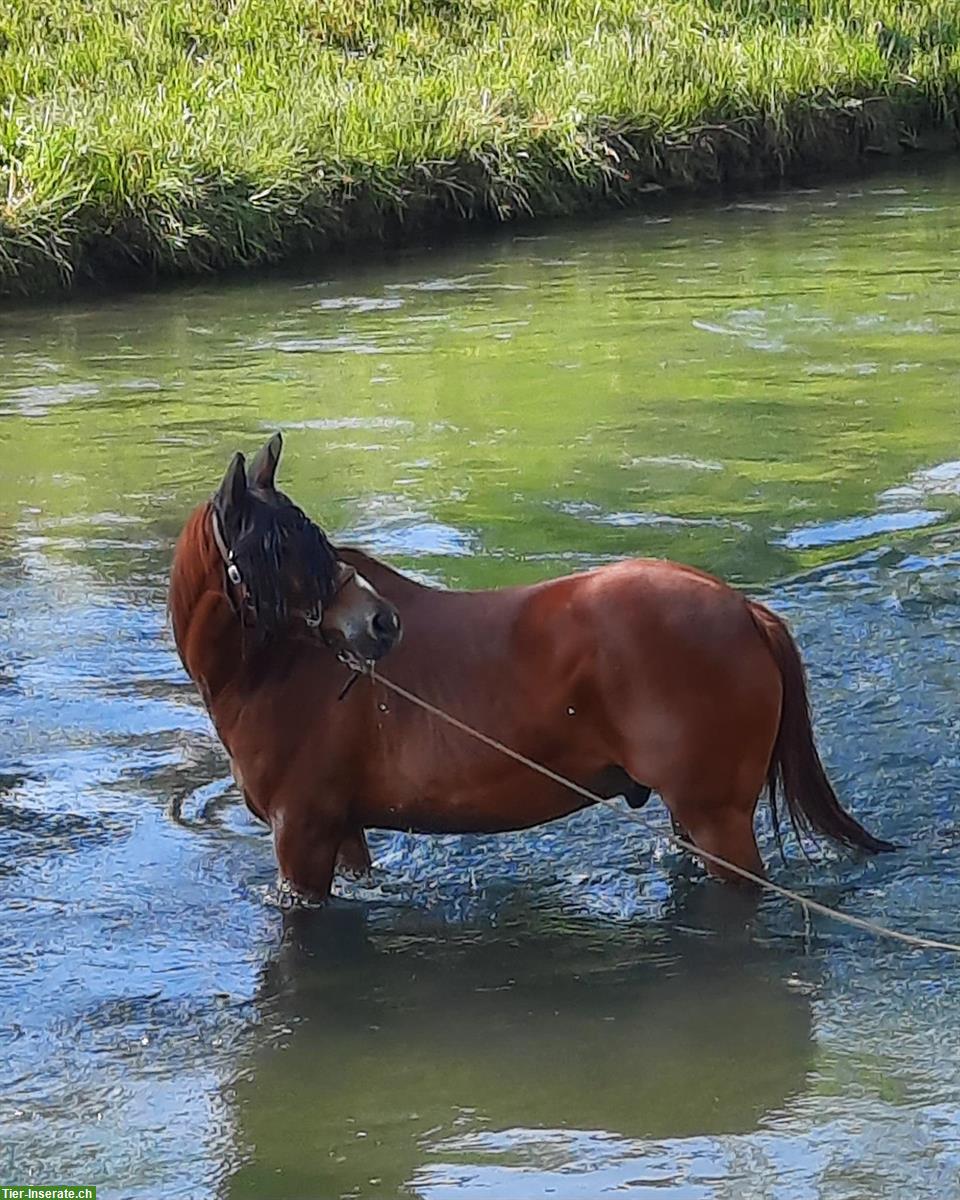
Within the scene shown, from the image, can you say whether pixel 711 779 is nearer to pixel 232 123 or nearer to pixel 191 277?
pixel 191 277

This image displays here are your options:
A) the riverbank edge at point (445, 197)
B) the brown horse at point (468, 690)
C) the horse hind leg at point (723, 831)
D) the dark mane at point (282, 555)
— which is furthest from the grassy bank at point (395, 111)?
the horse hind leg at point (723, 831)

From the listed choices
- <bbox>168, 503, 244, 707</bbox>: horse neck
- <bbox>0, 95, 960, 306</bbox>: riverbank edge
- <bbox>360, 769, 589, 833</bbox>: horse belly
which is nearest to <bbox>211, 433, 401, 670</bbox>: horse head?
<bbox>168, 503, 244, 707</bbox>: horse neck

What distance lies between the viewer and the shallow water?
369cm

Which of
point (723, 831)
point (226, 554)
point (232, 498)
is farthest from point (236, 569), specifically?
point (723, 831)

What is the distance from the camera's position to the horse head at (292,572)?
13.6ft

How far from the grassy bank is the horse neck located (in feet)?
28.6

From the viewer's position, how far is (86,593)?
281 inches

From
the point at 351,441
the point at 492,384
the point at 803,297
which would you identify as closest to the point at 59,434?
the point at 351,441

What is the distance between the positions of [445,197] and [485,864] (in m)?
10.7

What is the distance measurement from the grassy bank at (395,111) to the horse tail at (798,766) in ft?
30.3

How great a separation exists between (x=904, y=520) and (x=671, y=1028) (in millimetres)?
3949

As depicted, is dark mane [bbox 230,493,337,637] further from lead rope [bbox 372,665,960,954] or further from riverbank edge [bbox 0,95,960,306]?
riverbank edge [bbox 0,95,960,306]

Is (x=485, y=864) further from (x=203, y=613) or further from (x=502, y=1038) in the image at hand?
(x=203, y=613)

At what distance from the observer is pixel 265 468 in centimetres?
427
